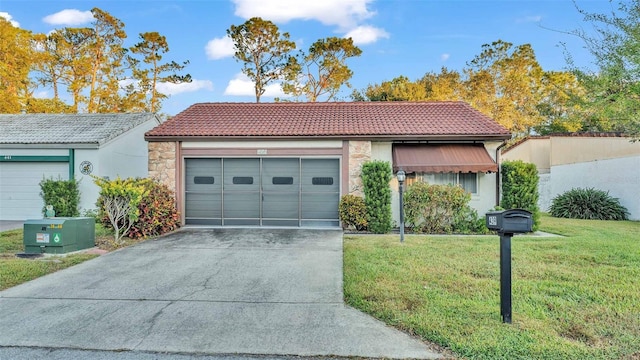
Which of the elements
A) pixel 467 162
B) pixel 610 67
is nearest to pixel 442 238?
pixel 467 162

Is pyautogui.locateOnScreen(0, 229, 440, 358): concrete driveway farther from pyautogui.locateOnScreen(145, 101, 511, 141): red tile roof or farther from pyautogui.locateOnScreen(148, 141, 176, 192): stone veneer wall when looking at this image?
pyautogui.locateOnScreen(145, 101, 511, 141): red tile roof

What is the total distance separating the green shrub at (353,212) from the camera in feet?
39.5

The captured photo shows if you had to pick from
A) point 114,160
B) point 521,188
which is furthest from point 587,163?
point 114,160

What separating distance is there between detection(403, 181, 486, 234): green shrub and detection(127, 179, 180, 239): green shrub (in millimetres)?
7668

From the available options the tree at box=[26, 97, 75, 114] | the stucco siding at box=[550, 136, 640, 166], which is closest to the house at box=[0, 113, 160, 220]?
the tree at box=[26, 97, 75, 114]

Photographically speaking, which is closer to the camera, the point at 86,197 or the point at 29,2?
the point at 29,2

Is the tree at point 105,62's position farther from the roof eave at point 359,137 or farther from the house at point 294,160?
the roof eave at point 359,137

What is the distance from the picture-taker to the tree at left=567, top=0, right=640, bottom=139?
6.86 metres

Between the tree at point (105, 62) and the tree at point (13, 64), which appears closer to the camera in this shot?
the tree at point (13, 64)

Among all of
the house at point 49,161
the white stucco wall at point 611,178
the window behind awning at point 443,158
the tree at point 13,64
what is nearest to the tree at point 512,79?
the white stucco wall at point 611,178

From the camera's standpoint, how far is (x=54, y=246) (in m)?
8.45

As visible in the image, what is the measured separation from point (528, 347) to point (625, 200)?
16.2m

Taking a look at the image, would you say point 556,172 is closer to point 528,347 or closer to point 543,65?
point 543,65

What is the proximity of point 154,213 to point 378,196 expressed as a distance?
6902 mm
